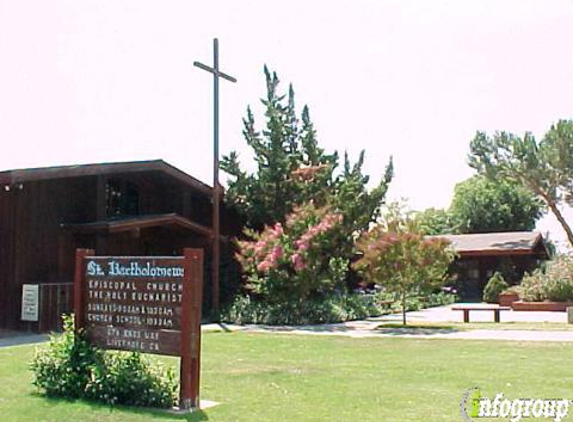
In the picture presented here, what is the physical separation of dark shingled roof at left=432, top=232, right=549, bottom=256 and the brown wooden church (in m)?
16.7

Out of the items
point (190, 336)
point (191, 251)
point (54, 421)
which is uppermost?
point (191, 251)

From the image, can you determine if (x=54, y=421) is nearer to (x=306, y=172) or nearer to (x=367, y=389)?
(x=367, y=389)

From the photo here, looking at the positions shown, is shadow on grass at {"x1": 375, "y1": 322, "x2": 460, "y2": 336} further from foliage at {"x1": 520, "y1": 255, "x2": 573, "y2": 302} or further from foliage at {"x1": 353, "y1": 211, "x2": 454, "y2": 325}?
foliage at {"x1": 520, "y1": 255, "x2": 573, "y2": 302}

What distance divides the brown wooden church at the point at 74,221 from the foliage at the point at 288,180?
1545mm

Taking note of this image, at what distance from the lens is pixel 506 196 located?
57.1 metres

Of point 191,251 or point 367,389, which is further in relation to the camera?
point 367,389

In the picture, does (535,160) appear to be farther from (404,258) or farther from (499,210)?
(499,210)

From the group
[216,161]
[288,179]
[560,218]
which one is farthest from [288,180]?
[560,218]

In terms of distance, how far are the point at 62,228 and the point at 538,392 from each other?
13.5 metres

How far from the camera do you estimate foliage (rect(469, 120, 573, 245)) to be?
33719 mm

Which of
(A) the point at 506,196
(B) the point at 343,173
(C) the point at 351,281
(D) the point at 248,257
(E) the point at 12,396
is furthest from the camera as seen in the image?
(A) the point at 506,196

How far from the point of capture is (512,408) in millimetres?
6953

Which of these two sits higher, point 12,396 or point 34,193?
point 34,193

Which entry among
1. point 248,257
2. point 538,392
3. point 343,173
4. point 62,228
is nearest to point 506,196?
point 343,173
